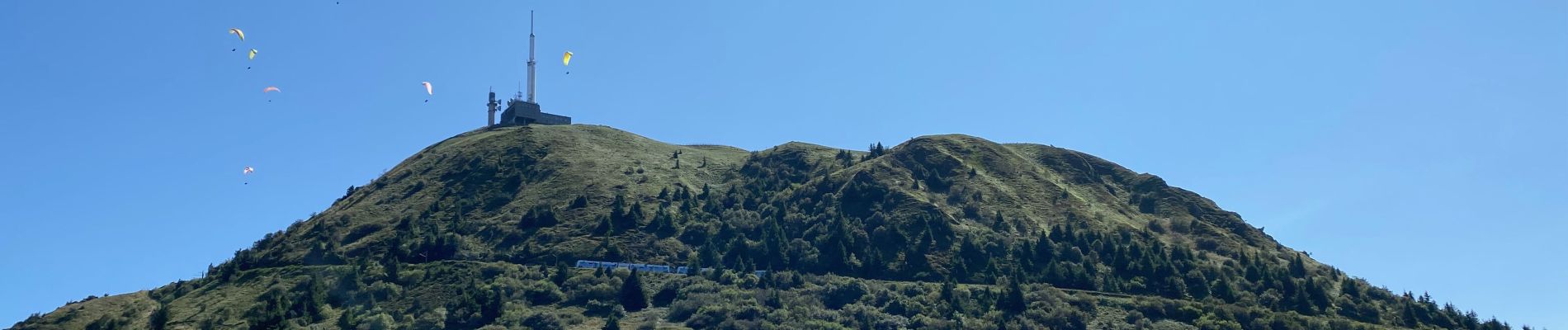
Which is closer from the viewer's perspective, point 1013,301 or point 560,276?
point 1013,301

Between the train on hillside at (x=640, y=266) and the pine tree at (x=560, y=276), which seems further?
the train on hillside at (x=640, y=266)

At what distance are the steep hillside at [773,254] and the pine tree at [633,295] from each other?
203 mm

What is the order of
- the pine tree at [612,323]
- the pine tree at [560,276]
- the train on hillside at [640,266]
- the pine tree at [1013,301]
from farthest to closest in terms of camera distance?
the train on hillside at [640,266], the pine tree at [560,276], the pine tree at [1013,301], the pine tree at [612,323]

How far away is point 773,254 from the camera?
128 meters

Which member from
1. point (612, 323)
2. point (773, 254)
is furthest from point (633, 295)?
point (773, 254)

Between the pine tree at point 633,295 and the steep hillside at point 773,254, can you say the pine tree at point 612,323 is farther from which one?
the pine tree at point 633,295

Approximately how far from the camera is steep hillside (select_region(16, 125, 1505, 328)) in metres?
108

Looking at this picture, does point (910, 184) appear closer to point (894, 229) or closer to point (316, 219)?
point (894, 229)

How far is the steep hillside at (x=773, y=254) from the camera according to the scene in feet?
355

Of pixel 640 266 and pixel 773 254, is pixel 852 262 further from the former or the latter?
pixel 640 266

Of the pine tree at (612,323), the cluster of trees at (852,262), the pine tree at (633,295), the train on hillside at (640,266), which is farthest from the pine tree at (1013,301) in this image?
the pine tree at (612,323)

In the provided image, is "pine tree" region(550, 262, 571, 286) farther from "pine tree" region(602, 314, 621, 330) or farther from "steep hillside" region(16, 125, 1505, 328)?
"pine tree" region(602, 314, 621, 330)

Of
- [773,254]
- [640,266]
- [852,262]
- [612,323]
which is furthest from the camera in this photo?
[773,254]

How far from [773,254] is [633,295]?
797 inches
